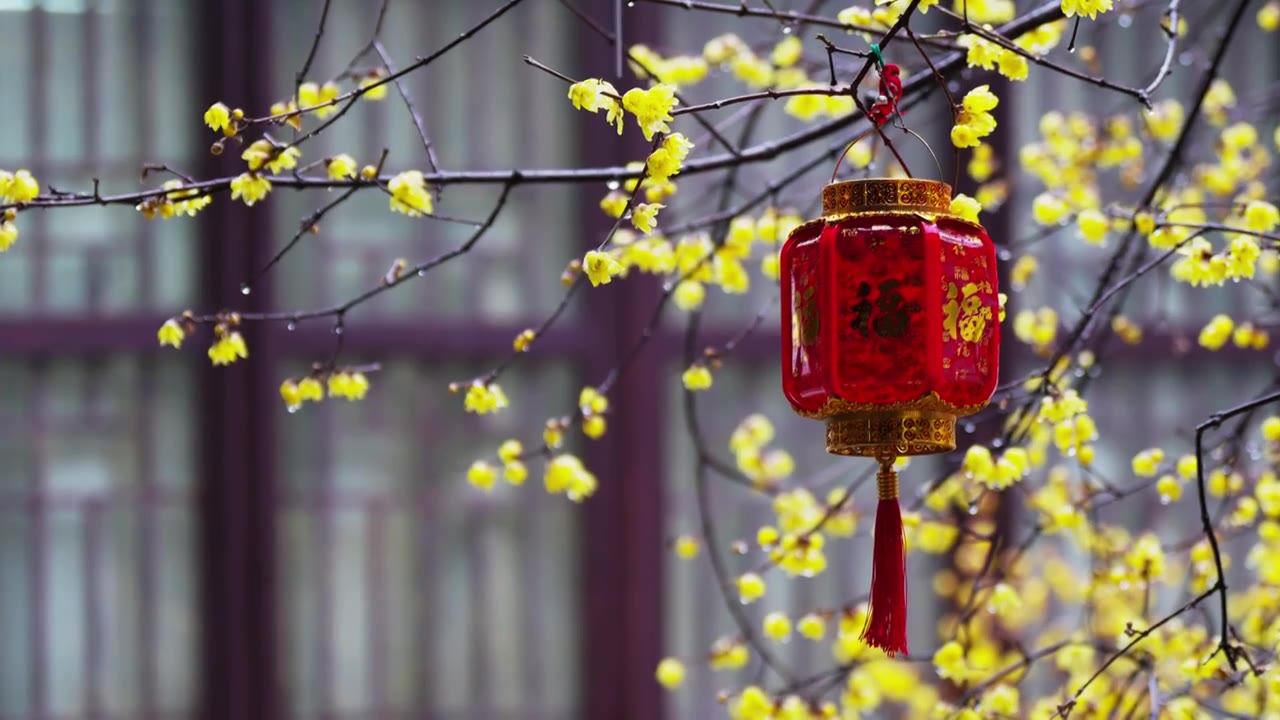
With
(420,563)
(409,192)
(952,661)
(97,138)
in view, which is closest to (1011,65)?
(409,192)

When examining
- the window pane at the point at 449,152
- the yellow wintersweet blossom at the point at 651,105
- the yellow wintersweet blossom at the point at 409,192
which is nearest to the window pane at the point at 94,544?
the window pane at the point at 449,152

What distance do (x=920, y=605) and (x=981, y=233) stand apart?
219 centimetres

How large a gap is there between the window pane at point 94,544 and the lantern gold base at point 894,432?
2264mm

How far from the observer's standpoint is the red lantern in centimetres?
187

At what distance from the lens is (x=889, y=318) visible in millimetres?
1871

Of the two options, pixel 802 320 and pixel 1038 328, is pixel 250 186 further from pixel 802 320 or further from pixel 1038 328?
pixel 1038 328

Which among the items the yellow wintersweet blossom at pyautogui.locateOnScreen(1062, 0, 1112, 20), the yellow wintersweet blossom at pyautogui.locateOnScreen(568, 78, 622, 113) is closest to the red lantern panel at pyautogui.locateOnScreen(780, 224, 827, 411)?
the yellow wintersweet blossom at pyautogui.locateOnScreen(568, 78, 622, 113)

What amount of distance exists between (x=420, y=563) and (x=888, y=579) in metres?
2.00

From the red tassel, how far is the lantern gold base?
7cm

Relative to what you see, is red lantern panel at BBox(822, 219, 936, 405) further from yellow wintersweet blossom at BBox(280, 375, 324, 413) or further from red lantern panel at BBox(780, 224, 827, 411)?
yellow wintersweet blossom at BBox(280, 375, 324, 413)

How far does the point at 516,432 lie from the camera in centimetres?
387

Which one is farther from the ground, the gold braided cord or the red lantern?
the red lantern

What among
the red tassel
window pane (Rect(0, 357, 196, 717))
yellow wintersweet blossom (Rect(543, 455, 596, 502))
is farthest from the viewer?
window pane (Rect(0, 357, 196, 717))

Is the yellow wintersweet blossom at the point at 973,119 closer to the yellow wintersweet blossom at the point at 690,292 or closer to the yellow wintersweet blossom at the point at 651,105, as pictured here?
Result: the yellow wintersweet blossom at the point at 651,105
